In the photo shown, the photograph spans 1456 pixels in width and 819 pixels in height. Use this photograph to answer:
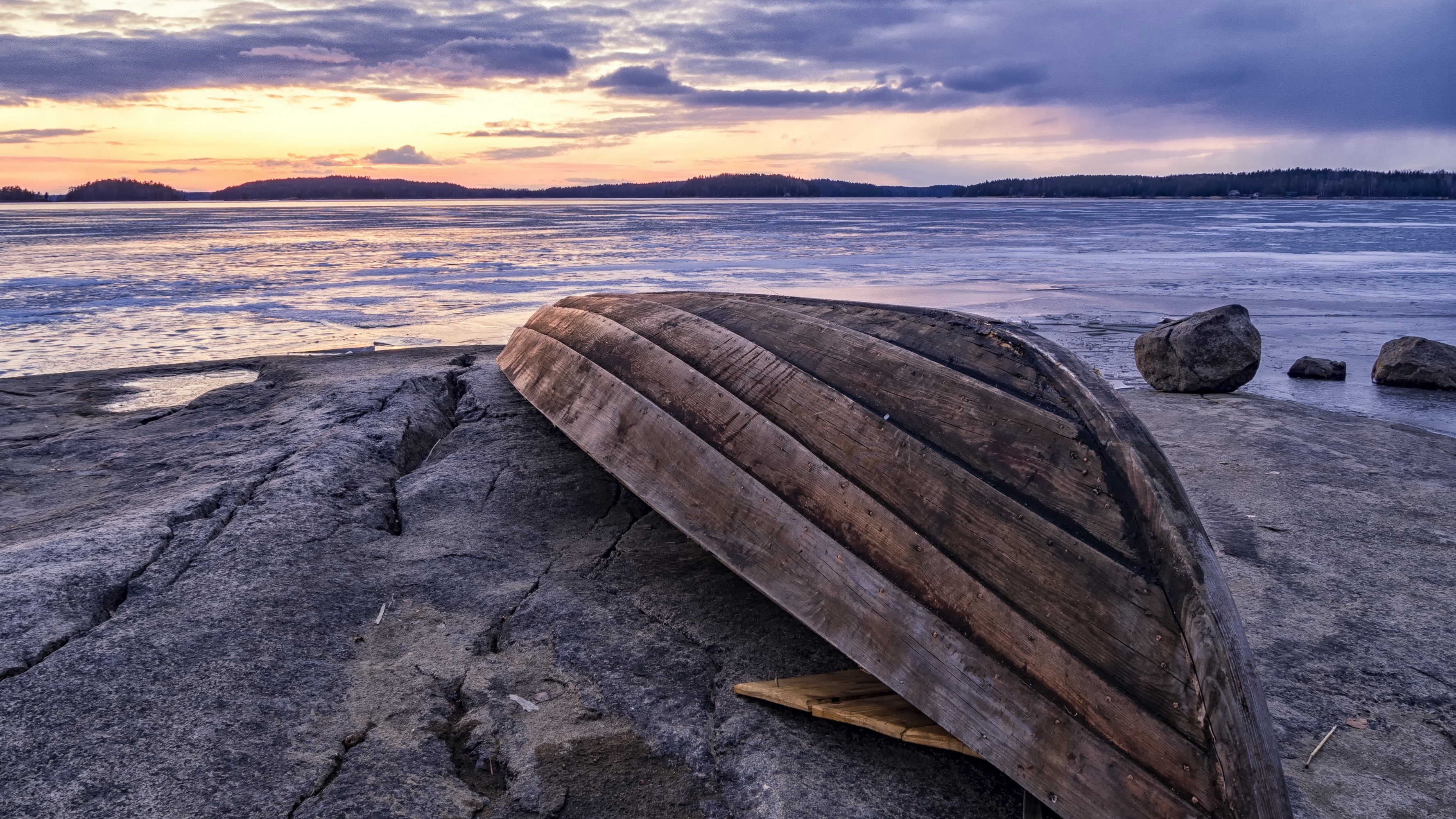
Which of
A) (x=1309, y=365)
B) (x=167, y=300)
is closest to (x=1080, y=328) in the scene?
(x=1309, y=365)

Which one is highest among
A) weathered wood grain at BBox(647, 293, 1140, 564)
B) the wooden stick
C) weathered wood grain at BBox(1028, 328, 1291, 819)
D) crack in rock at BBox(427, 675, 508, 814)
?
weathered wood grain at BBox(647, 293, 1140, 564)

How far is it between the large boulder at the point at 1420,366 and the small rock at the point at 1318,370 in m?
0.26

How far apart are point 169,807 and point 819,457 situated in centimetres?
171

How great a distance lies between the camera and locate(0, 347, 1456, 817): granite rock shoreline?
1988mm

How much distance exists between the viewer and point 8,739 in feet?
6.61

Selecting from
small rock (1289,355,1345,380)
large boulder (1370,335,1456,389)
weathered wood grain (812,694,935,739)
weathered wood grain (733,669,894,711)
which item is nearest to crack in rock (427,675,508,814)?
weathered wood grain (733,669,894,711)

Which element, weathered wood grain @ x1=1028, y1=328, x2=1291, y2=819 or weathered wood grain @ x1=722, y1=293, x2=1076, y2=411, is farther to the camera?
weathered wood grain @ x1=722, y1=293, x2=1076, y2=411

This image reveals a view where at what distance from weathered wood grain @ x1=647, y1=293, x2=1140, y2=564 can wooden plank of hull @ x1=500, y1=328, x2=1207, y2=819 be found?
40cm

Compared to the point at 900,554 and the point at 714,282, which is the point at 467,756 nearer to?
the point at 900,554

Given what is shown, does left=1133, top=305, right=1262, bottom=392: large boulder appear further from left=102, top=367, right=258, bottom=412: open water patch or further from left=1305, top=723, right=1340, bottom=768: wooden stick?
left=102, top=367, right=258, bottom=412: open water patch

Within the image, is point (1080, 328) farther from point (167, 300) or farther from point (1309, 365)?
point (167, 300)

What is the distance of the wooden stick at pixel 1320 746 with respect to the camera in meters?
2.16

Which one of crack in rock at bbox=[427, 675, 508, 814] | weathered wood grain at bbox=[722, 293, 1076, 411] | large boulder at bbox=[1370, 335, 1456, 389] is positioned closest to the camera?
crack in rock at bbox=[427, 675, 508, 814]

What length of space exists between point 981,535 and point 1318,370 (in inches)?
236
